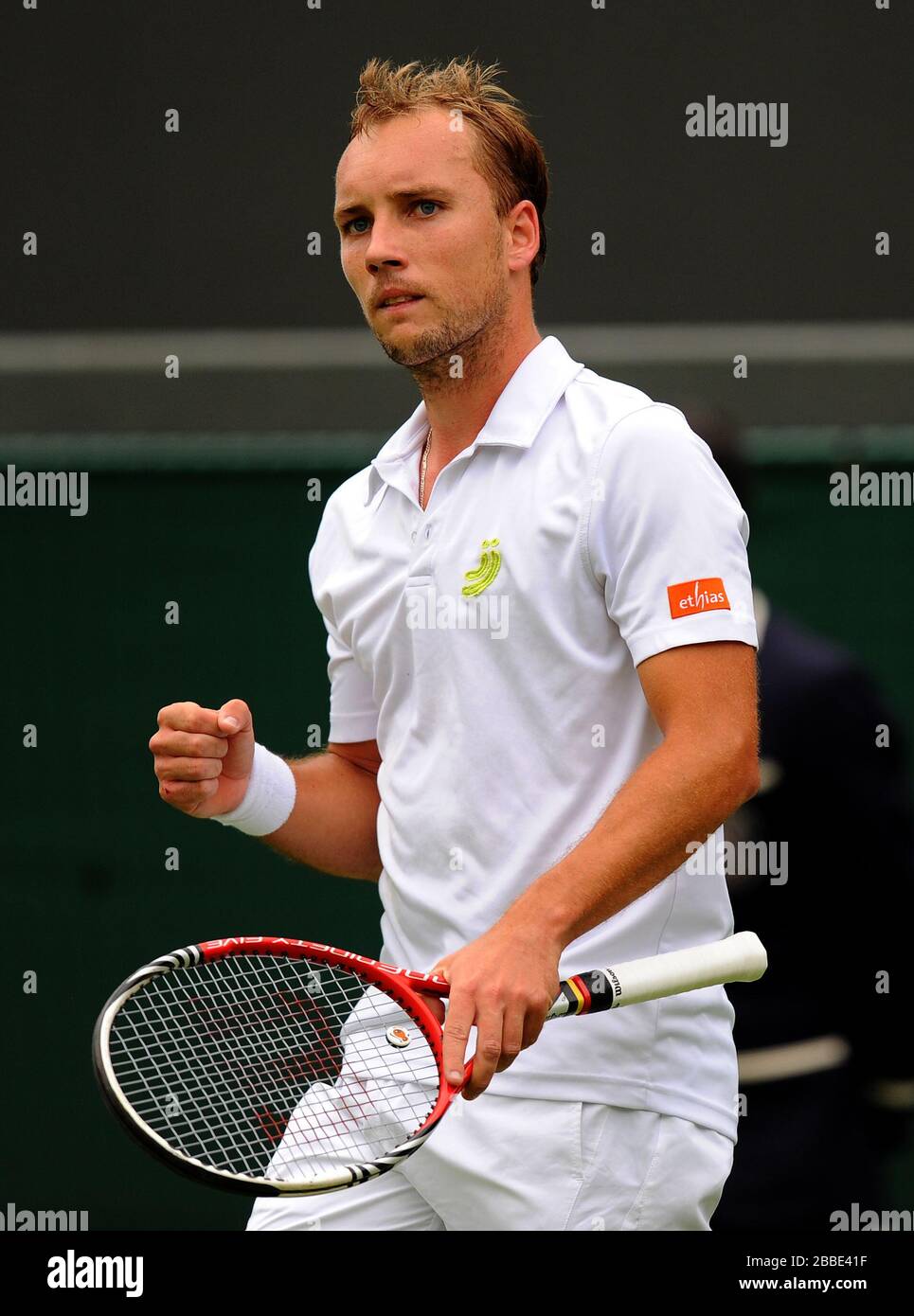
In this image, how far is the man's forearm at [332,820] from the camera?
2500mm

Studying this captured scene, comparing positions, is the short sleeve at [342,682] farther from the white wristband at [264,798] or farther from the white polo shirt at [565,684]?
the white polo shirt at [565,684]

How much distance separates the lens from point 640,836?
6.30 feet

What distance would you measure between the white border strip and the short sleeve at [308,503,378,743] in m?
1.58

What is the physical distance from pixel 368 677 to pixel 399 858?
0.35m

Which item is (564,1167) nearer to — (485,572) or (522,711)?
(522,711)

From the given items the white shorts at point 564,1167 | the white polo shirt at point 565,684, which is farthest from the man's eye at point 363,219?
the white shorts at point 564,1167

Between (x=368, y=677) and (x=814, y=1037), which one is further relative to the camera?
(x=814, y=1037)

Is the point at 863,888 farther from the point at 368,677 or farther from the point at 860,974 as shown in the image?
the point at 368,677

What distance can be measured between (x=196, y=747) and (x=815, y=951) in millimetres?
1058

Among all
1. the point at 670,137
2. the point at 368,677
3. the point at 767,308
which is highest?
the point at 670,137

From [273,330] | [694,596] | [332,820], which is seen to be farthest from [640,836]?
[273,330]

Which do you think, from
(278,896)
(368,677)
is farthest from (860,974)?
(278,896)

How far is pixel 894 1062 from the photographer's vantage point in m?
2.83

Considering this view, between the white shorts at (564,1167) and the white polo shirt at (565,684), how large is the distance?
0.03 meters
